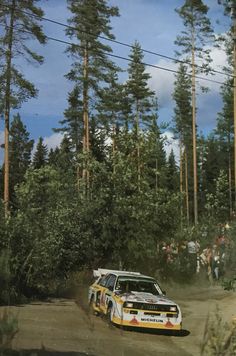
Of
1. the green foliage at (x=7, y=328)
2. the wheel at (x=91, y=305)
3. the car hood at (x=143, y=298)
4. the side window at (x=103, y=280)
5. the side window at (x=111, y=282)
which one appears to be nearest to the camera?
the green foliage at (x=7, y=328)

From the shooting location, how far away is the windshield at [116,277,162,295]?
51.1ft

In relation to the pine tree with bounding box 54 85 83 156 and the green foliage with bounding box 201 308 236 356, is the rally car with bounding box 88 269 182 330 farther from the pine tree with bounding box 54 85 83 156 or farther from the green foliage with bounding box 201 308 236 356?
the pine tree with bounding box 54 85 83 156

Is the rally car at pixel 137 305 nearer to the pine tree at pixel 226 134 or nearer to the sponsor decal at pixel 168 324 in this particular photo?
the sponsor decal at pixel 168 324

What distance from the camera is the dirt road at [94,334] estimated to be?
10641mm

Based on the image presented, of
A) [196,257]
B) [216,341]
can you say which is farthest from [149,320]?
[196,257]

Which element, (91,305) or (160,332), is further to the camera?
(91,305)

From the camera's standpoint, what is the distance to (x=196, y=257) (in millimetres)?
26484

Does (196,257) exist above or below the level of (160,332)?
above

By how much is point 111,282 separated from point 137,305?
2.31 m

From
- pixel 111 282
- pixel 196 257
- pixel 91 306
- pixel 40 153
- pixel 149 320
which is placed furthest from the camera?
pixel 40 153

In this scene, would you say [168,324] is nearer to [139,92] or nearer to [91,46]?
[91,46]

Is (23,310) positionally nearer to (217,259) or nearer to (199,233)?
(217,259)

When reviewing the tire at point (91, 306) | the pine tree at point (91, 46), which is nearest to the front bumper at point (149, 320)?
the tire at point (91, 306)

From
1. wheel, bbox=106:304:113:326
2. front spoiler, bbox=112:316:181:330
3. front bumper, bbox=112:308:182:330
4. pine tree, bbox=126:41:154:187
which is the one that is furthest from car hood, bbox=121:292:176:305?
pine tree, bbox=126:41:154:187
